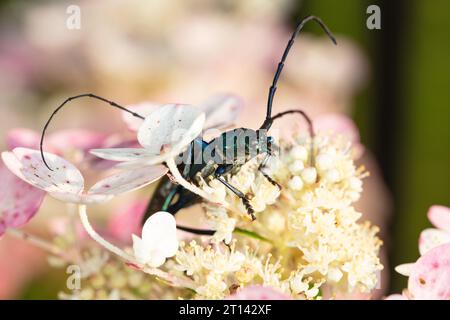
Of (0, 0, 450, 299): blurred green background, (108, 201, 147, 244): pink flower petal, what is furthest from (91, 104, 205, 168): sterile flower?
(0, 0, 450, 299): blurred green background

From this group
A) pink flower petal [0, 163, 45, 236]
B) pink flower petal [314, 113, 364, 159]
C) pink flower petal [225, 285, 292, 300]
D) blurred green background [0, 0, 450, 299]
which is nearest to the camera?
pink flower petal [225, 285, 292, 300]

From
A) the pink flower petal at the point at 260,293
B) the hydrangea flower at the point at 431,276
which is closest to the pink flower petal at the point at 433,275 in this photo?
the hydrangea flower at the point at 431,276

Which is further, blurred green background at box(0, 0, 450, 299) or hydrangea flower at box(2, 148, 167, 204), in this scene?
blurred green background at box(0, 0, 450, 299)

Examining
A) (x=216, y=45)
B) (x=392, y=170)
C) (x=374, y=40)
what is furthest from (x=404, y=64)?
(x=216, y=45)

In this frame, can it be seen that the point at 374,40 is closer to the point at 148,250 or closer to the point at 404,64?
the point at 404,64

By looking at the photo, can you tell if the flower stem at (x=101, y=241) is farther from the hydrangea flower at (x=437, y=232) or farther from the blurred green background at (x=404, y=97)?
the blurred green background at (x=404, y=97)

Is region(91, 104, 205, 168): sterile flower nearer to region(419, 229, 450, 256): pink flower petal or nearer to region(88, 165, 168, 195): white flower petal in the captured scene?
region(88, 165, 168, 195): white flower petal
